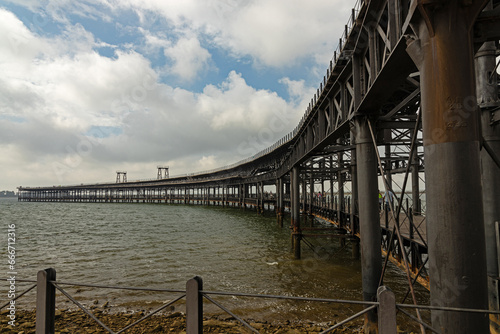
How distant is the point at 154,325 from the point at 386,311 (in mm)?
7432

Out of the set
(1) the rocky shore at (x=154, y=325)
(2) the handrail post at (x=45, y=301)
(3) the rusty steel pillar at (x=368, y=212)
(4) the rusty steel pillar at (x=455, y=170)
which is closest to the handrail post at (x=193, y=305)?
(2) the handrail post at (x=45, y=301)

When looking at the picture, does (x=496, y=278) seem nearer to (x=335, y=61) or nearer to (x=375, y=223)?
(x=375, y=223)

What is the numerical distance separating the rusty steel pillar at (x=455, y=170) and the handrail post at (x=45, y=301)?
240 inches

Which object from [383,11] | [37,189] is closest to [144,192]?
[37,189]

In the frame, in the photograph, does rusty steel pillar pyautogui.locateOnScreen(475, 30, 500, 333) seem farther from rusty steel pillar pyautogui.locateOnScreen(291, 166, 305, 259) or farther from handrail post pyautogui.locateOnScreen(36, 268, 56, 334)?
rusty steel pillar pyautogui.locateOnScreen(291, 166, 305, 259)

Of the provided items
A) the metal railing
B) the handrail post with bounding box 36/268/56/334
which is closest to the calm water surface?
the handrail post with bounding box 36/268/56/334

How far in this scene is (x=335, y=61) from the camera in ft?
32.5

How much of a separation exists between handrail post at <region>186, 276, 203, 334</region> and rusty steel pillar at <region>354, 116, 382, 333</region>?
5.67 meters

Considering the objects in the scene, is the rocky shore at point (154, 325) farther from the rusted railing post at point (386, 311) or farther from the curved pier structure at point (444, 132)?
the rusted railing post at point (386, 311)

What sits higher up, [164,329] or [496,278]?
[496,278]

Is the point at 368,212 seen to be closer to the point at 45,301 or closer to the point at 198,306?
the point at 198,306

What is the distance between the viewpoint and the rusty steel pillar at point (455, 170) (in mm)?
3658

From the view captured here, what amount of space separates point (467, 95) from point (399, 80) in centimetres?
280

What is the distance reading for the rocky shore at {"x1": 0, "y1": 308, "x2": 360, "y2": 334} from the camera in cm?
802
